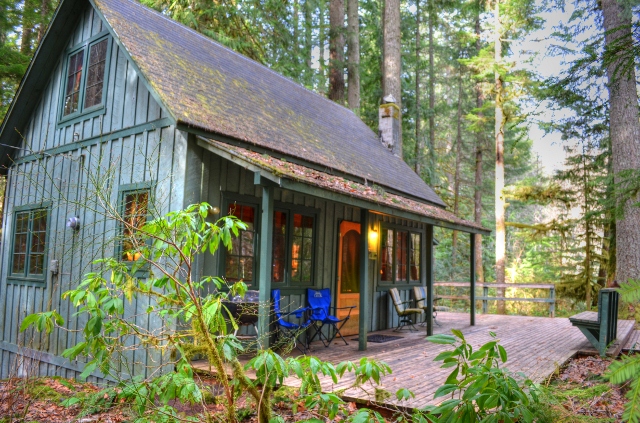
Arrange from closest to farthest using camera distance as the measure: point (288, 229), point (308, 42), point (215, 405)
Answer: point (215, 405)
point (288, 229)
point (308, 42)

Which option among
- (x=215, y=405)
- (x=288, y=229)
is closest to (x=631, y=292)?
(x=215, y=405)

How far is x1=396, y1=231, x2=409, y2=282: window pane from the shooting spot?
35.9 ft

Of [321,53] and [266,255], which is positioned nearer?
[266,255]

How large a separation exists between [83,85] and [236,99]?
2602 mm

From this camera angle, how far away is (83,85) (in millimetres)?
8031

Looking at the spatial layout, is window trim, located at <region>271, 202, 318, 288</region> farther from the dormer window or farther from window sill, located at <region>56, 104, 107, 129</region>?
the dormer window

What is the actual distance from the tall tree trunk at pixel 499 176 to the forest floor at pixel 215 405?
958 centimetres

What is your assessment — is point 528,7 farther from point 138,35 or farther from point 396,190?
point 138,35

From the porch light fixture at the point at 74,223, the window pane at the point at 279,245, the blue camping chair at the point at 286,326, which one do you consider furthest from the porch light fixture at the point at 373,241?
the porch light fixture at the point at 74,223

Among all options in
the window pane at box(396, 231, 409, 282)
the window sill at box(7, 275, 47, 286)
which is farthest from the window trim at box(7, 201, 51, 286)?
the window pane at box(396, 231, 409, 282)

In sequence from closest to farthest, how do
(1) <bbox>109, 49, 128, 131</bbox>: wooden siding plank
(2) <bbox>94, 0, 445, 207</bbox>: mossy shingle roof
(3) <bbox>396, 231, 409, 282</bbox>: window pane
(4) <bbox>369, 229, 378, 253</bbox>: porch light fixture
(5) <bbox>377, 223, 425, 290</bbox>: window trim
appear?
(2) <bbox>94, 0, 445, 207</bbox>: mossy shingle roof, (1) <bbox>109, 49, 128, 131</bbox>: wooden siding plank, (4) <bbox>369, 229, 378, 253</bbox>: porch light fixture, (5) <bbox>377, 223, 425, 290</bbox>: window trim, (3) <bbox>396, 231, 409, 282</bbox>: window pane

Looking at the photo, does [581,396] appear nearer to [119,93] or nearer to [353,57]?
[119,93]

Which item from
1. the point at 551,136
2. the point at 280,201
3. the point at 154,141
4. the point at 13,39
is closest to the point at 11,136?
the point at 154,141

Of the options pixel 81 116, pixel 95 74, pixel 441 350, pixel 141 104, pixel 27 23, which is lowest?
pixel 441 350
